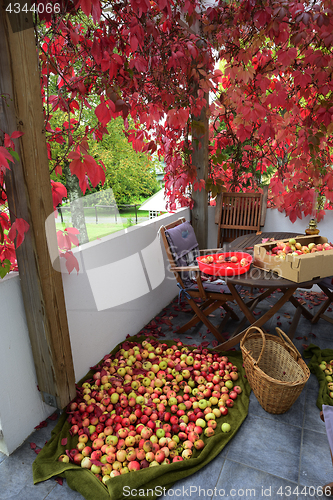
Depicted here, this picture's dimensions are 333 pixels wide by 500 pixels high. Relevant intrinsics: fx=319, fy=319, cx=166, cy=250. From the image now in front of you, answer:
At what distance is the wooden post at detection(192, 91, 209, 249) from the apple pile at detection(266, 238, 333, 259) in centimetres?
162

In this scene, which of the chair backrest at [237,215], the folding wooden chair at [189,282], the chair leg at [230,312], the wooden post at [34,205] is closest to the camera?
the wooden post at [34,205]

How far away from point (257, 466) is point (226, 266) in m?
1.23

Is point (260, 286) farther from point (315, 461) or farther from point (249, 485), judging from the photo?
point (249, 485)

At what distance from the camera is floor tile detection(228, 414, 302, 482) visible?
1653 mm

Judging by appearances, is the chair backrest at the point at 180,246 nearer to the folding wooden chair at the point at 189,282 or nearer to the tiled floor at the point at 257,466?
→ the folding wooden chair at the point at 189,282

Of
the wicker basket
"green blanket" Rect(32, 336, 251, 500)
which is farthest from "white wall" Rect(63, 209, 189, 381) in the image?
the wicker basket

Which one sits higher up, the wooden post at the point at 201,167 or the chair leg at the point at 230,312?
the wooden post at the point at 201,167

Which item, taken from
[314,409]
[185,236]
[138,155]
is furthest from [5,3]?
[138,155]

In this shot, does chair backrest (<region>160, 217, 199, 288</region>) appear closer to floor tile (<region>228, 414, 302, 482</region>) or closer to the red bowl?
the red bowl

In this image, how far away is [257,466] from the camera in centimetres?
166

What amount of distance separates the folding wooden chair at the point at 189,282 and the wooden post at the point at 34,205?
1.13m

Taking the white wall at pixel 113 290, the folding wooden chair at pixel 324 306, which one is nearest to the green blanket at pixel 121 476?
the white wall at pixel 113 290

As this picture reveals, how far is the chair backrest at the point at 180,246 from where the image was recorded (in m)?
2.76

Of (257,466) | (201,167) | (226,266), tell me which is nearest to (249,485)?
(257,466)
